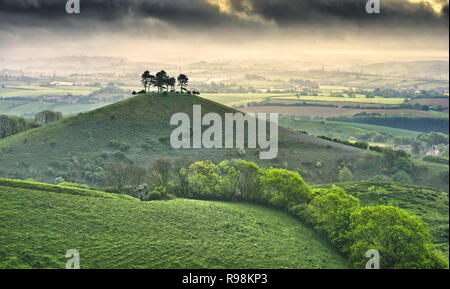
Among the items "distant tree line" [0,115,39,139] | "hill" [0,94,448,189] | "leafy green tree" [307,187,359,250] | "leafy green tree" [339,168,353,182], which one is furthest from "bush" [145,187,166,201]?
"distant tree line" [0,115,39,139]

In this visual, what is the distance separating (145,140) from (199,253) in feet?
328

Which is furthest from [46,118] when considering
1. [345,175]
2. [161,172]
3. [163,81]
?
[345,175]

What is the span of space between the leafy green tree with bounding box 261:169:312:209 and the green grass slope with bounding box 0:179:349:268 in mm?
6298

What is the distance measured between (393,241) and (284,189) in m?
26.7

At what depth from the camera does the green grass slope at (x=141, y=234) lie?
42281 mm

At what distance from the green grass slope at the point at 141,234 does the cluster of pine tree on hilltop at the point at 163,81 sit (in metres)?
110

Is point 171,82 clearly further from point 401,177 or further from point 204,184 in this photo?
point 401,177

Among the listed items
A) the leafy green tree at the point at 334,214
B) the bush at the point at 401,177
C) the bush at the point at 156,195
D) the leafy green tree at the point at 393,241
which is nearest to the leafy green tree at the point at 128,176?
the bush at the point at 156,195

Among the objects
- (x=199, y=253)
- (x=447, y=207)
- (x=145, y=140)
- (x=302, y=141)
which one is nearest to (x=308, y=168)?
(x=302, y=141)

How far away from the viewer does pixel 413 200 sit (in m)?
91.7

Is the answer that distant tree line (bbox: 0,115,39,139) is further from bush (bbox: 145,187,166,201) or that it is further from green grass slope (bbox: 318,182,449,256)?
green grass slope (bbox: 318,182,449,256)

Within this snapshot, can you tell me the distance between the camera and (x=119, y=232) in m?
49.4

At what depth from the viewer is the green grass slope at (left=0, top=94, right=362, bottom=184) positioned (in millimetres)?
112875
